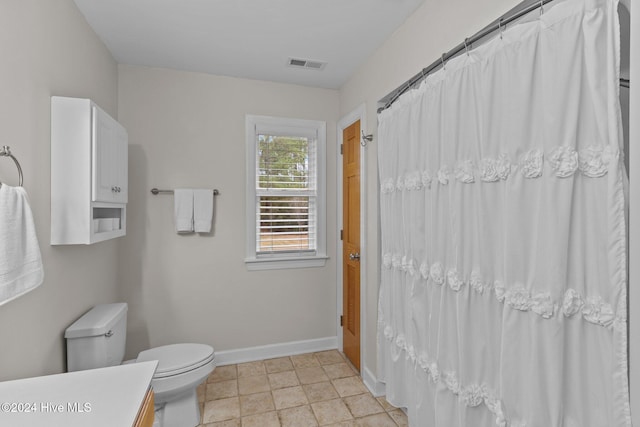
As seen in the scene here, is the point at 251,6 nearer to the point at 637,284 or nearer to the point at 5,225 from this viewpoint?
the point at 5,225

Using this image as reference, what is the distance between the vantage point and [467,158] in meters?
1.43

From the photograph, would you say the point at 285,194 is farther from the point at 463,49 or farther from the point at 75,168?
the point at 463,49

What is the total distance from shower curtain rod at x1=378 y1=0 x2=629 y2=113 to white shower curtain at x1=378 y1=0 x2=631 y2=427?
0.20 ft

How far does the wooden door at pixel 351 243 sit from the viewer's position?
2.77m

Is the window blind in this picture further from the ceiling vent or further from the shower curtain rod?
the shower curtain rod

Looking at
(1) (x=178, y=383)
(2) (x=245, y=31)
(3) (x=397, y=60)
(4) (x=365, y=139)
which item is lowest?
(1) (x=178, y=383)

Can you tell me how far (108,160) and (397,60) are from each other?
6.11 ft

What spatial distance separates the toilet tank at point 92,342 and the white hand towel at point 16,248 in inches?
→ 24.9

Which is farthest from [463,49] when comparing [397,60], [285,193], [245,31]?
[285,193]

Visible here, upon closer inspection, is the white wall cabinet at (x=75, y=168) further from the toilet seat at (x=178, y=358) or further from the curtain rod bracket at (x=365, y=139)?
the curtain rod bracket at (x=365, y=139)

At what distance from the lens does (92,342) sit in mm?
1817

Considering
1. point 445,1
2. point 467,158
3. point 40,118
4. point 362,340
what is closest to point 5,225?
point 40,118

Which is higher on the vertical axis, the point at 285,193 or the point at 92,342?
the point at 285,193

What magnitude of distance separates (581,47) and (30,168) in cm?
216
